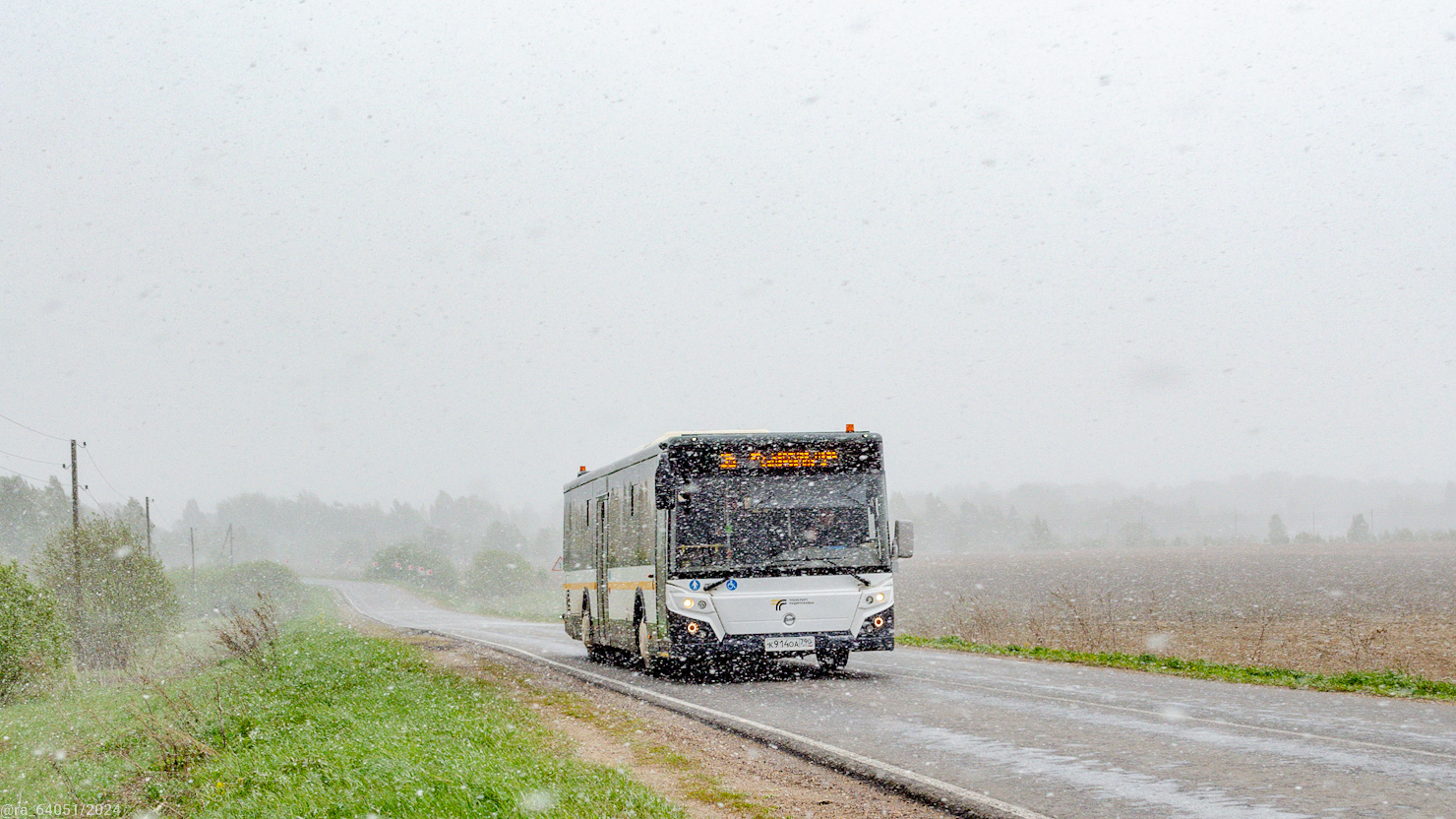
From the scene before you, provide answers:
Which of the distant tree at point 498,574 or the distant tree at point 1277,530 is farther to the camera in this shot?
the distant tree at point 1277,530

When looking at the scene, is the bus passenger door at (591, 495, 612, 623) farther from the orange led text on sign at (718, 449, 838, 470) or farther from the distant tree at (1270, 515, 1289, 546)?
the distant tree at (1270, 515, 1289, 546)

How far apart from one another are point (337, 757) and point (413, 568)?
126 m

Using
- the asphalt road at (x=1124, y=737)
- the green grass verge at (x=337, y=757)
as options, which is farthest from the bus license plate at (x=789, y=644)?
the green grass verge at (x=337, y=757)

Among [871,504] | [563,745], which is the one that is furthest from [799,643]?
[563,745]

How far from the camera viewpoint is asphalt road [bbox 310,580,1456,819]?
21.9ft

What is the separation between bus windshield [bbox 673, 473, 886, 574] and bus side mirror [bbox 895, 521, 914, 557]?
23 centimetres

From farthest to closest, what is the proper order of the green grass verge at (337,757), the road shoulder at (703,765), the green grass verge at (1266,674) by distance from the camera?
the green grass verge at (1266,674) < the green grass verge at (337,757) < the road shoulder at (703,765)

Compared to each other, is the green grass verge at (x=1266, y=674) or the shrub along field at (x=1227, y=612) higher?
the green grass verge at (x=1266, y=674)

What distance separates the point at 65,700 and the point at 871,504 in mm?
30756

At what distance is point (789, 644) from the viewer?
573 inches

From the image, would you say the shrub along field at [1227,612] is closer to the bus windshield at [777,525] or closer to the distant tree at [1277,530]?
the bus windshield at [777,525]

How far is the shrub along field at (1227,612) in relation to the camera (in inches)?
862

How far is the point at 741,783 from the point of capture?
775 centimetres

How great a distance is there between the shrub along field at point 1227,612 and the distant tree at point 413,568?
216 ft
